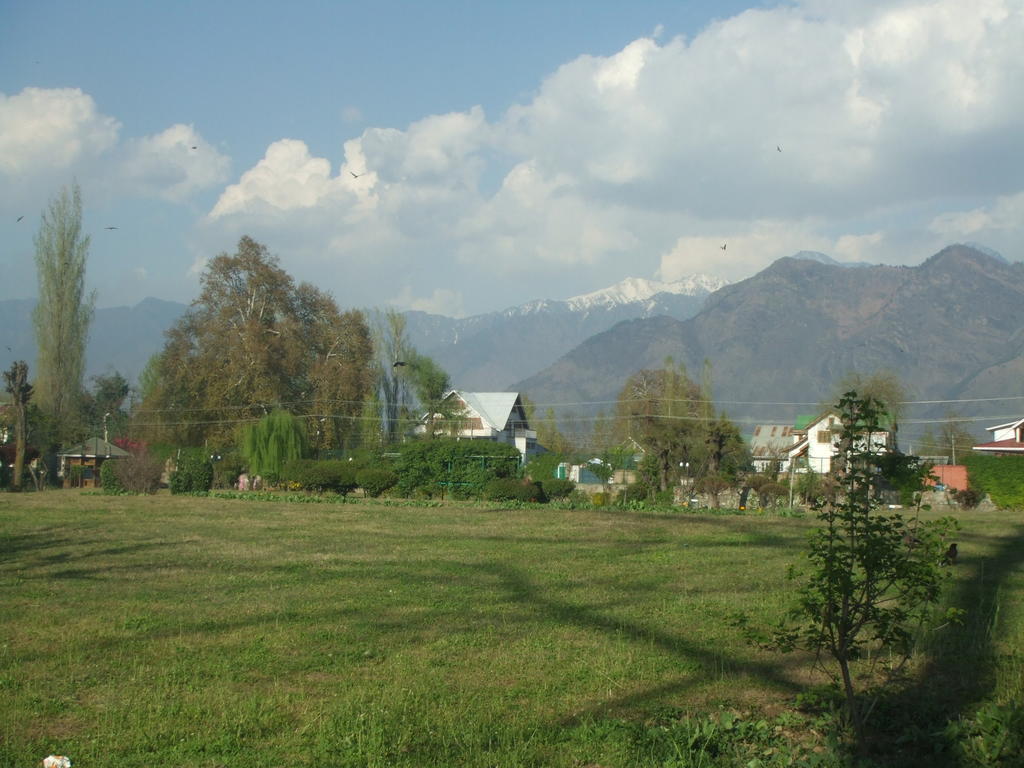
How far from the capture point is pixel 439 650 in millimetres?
6613

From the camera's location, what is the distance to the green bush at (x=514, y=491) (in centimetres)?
2977

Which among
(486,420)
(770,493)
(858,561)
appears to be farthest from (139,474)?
(486,420)

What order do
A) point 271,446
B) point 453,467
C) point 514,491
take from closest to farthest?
point 514,491 < point 453,467 < point 271,446

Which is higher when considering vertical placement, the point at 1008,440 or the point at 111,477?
the point at 1008,440

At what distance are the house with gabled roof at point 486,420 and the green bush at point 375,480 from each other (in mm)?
24288

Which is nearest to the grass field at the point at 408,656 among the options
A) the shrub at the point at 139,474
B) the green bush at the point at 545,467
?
the shrub at the point at 139,474

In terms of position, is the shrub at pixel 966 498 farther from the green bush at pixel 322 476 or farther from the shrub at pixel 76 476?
the shrub at pixel 76 476

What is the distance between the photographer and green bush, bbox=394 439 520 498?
31.8 meters

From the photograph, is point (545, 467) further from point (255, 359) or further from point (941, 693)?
point (941, 693)

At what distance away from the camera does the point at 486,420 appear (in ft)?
220

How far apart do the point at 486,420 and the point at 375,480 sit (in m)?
34.6

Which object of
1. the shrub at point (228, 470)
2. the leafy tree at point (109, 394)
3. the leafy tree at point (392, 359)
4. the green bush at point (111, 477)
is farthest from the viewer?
the leafy tree at point (109, 394)

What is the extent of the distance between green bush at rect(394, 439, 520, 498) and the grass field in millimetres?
Answer: 18340

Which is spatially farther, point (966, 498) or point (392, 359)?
point (392, 359)
